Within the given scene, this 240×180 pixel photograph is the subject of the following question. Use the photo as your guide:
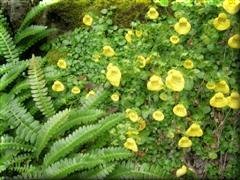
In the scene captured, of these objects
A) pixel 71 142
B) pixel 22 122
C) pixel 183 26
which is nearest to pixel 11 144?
pixel 22 122

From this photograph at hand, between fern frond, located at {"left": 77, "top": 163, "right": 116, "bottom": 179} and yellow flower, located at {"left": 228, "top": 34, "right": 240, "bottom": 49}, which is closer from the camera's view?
fern frond, located at {"left": 77, "top": 163, "right": 116, "bottom": 179}

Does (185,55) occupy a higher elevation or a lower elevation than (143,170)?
higher

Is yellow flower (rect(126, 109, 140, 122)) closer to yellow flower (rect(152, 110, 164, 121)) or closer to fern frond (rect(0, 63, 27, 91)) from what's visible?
yellow flower (rect(152, 110, 164, 121))

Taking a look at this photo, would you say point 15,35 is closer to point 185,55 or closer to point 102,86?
point 102,86

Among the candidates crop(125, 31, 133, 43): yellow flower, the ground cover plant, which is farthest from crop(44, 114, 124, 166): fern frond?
crop(125, 31, 133, 43): yellow flower

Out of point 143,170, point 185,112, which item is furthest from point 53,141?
point 185,112

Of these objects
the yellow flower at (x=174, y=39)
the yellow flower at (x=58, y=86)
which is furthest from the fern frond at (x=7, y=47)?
the yellow flower at (x=174, y=39)
